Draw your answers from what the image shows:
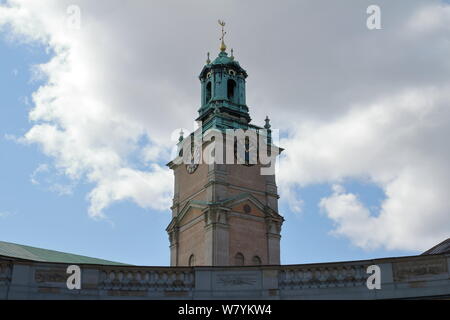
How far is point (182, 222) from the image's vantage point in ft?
193

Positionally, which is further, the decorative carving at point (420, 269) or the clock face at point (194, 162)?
the clock face at point (194, 162)

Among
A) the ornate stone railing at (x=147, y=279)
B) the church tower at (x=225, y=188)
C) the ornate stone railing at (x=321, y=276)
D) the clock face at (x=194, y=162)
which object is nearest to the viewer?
the ornate stone railing at (x=321, y=276)

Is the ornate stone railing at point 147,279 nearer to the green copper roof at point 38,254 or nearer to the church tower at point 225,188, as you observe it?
the green copper roof at point 38,254

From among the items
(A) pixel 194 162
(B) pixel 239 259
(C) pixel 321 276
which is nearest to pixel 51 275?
(C) pixel 321 276

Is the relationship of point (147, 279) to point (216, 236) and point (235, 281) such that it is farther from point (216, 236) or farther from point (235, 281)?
point (216, 236)

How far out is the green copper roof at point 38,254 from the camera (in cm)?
3994

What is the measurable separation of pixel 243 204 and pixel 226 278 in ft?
121

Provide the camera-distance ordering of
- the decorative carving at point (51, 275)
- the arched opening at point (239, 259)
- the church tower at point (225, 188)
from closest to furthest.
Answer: the decorative carving at point (51, 275)
the arched opening at point (239, 259)
the church tower at point (225, 188)

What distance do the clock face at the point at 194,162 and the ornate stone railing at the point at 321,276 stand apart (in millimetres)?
40963

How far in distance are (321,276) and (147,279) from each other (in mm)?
5013

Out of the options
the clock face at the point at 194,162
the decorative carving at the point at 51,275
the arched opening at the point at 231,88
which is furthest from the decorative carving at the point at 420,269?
the arched opening at the point at 231,88

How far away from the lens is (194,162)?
60.2 m

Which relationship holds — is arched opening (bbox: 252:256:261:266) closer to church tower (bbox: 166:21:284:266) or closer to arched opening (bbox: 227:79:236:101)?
church tower (bbox: 166:21:284:266)

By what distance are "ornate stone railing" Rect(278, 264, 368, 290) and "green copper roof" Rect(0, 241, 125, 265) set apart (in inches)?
945
